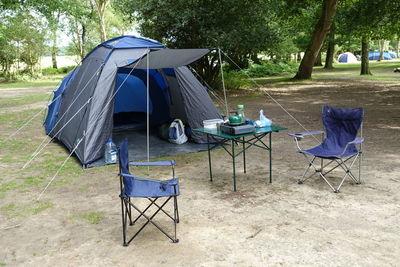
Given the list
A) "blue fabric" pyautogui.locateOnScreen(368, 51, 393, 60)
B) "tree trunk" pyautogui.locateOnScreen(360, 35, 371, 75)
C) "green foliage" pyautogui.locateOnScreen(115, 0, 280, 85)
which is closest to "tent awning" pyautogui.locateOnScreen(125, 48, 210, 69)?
"green foliage" pyautogui.locateOnScreen(115, 0, 280, 85)

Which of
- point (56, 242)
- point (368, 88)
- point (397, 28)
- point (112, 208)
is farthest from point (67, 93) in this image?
point (397, 28)

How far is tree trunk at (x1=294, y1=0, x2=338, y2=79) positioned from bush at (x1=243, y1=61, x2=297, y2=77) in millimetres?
5563

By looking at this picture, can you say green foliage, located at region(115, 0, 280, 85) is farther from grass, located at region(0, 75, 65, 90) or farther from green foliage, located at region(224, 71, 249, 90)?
grass, located at region(0, 75, 65, 90)

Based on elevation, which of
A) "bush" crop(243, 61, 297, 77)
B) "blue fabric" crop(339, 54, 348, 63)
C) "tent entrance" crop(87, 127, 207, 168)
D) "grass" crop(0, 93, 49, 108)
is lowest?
"tent entrance" crop(87, 127, 207, 168)

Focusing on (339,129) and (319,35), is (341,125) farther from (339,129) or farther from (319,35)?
(319,35)

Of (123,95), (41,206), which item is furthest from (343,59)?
(41,206)

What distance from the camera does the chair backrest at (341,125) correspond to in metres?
4.86

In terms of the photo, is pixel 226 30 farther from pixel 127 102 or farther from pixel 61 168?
pixel 61 168

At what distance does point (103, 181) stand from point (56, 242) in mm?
1682

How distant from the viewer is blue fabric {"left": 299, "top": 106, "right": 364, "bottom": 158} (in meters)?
4.77

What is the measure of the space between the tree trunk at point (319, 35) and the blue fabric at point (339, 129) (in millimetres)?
12624

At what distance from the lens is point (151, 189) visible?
3469 millimetres

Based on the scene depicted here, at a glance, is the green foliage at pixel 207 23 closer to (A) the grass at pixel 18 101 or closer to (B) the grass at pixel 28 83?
(A) the grass at pixel 18 101

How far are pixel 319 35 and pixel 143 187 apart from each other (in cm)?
1543
